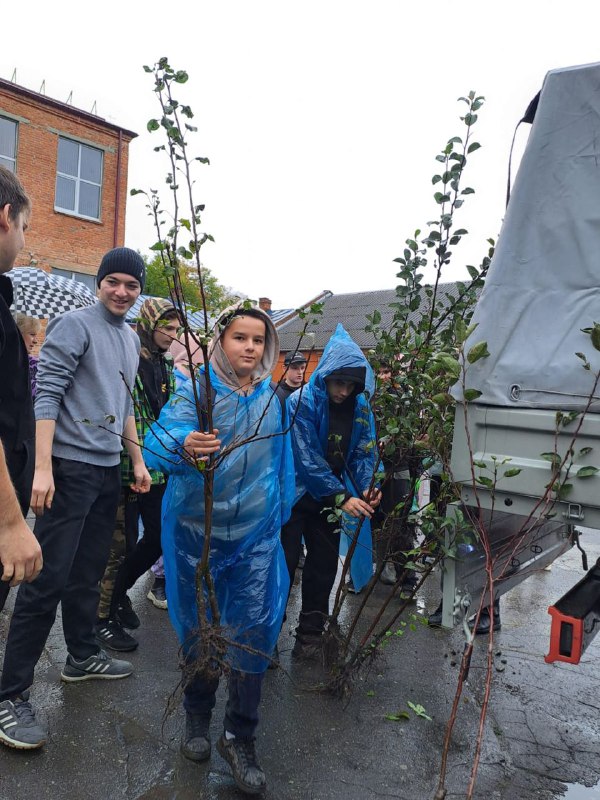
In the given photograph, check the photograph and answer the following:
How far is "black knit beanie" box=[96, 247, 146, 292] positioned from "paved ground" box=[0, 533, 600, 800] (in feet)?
6.64

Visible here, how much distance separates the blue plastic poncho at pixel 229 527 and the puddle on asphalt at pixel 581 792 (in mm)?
1330

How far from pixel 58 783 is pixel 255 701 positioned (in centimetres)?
77

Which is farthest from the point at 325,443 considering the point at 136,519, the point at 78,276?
the point at 78,276

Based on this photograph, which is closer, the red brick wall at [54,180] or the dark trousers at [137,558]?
the dark trousers at [137,558]

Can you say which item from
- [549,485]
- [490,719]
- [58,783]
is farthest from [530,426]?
[58,783]

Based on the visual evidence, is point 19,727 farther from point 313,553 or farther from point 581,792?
point 581,792

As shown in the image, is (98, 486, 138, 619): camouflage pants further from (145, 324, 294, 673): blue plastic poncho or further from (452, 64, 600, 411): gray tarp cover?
(452, 64, 600, 411): gray tarp cover

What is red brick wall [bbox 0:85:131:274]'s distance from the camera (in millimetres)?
17078

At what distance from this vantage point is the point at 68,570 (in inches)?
106

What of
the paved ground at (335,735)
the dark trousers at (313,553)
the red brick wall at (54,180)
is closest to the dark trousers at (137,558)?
the paved ground at (335,735)

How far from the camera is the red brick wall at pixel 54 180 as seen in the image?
17.1 meters

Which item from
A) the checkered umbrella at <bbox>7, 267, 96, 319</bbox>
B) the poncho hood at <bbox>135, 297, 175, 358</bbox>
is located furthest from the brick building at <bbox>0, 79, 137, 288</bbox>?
the poncho hood at <bbox>135, 297, 175, 358</bbox>

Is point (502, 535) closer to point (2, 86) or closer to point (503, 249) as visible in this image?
point (503, 249)

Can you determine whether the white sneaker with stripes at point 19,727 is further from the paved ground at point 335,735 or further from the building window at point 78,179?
the building window at point 78,179
